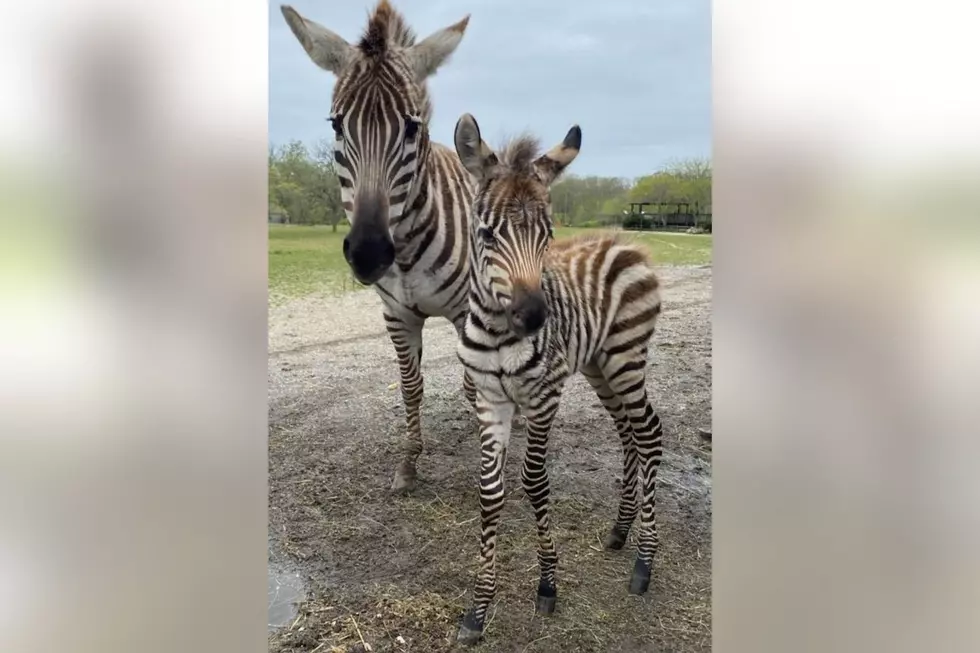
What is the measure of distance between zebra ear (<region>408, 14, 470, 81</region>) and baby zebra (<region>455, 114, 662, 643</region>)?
13.4 inches

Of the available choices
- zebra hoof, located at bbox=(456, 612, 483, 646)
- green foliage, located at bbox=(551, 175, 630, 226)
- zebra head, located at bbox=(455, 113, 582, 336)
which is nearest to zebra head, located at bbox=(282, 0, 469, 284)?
zebra head, located at bbox=(455, 113, 582, 336)

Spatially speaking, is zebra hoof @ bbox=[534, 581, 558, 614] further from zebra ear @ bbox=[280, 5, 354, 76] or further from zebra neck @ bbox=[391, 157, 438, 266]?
A: zebra ear @ bbox=[280, 5, 354, 76]

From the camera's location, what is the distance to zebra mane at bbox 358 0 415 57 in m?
2.23

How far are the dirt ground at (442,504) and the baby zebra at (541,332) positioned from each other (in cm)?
6

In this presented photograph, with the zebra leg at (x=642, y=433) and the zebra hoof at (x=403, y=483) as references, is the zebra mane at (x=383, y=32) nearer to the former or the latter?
the zebra leg at (x=642, y=433)

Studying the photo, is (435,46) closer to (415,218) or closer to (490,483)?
(415,218)

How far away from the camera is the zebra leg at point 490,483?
2.26 m

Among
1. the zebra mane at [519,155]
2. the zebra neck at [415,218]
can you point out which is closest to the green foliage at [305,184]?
the zebra neck at [415,218]

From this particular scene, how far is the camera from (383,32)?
7.36 feet
